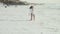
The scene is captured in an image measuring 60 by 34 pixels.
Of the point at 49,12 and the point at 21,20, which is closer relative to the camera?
the point at 21,20

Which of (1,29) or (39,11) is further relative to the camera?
(39,11)

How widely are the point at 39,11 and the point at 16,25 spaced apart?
1.43ft

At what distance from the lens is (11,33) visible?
1.26 meters

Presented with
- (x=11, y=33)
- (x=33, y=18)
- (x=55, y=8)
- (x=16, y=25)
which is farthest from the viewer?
(x=55, y=8)

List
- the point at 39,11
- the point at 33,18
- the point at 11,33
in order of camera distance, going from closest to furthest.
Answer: the point at 11,33 → the point at 33,18 → the point at 39,11

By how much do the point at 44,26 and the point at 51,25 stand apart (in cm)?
8

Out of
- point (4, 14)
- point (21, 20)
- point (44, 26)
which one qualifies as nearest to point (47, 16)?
point (44, 26)

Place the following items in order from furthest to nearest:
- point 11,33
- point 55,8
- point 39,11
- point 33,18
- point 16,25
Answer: point 55,8, point 39,11, point 33,18, point 16,25, point 11,33

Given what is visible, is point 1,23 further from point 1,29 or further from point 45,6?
point 45,6

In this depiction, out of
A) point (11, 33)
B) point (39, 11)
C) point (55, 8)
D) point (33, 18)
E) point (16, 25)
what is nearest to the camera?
point (11, 33)

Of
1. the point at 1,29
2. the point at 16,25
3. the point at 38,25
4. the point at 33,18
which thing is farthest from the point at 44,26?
the point at 1,29

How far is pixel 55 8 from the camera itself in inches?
71.2

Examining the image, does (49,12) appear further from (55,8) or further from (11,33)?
(11,33)

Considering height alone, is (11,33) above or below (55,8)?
below
